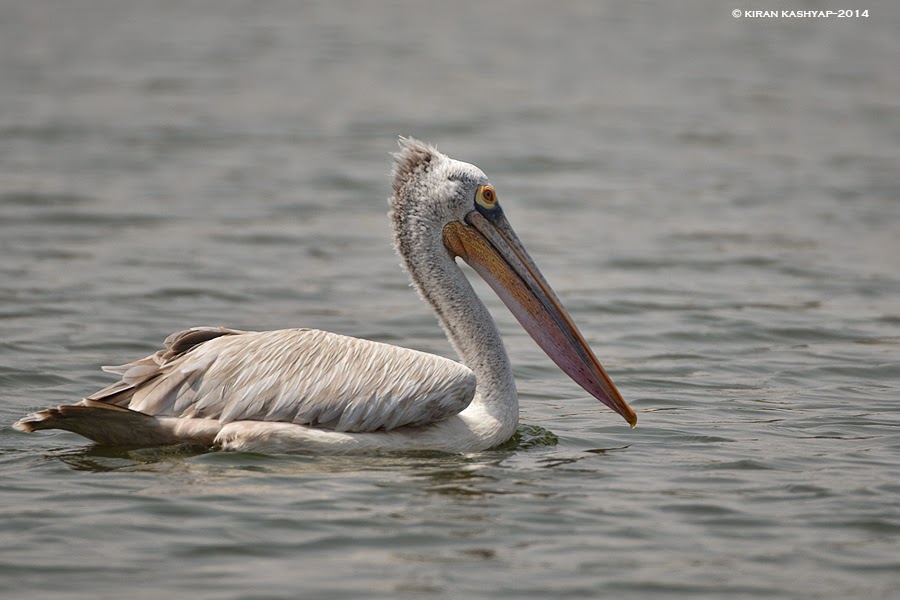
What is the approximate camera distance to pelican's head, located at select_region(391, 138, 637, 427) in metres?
6.39

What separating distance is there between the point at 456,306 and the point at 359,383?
82cm

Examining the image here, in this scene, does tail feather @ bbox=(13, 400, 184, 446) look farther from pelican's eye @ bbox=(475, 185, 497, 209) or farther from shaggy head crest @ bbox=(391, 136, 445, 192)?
pelican's eye @ bbox=(475, 185, 497, 209)

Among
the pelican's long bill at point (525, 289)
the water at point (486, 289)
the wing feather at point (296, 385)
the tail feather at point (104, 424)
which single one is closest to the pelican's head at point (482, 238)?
the pelican's long bill at point (525, 289)

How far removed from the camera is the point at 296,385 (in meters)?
5.80

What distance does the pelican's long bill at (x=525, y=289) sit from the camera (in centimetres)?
646

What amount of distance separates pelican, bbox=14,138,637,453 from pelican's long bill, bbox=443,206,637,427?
1 centimetres

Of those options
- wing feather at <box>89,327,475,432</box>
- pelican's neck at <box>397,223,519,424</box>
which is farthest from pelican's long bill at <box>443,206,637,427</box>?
wing feather at <box>89,327,475,432</box>

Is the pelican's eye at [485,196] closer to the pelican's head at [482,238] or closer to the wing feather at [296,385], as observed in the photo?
the pelican's head at [482,238]

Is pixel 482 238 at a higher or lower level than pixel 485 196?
lower

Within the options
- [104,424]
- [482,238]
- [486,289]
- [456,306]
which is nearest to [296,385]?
[104,424]

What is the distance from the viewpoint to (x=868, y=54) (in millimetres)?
22234

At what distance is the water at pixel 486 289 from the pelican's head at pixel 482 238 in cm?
39

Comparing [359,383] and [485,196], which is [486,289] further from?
[359,383]

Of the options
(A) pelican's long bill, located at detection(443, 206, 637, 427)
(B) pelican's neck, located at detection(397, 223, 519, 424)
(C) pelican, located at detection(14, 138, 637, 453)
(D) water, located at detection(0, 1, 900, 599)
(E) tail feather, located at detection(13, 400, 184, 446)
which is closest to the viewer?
(D) water, located at detection(0, 1, 900, 599)
